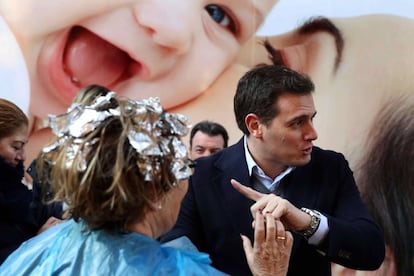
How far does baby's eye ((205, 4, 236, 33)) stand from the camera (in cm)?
283

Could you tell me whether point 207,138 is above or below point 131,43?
below

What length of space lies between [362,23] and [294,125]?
1443 mm

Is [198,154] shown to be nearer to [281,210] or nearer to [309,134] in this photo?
[309,134]

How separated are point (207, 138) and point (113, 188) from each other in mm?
1749

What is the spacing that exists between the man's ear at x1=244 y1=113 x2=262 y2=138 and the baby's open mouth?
1.44 meters

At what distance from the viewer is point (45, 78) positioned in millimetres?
2879

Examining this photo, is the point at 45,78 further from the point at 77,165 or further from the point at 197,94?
the point at 77,165

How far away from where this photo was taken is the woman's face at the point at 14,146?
1.70m

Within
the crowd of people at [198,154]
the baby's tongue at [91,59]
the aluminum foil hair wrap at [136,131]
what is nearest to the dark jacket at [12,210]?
the crowd of people at [198,154]

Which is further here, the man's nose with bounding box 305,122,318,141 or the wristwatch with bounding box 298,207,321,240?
the man's nose with bounding box 305,122,318,141

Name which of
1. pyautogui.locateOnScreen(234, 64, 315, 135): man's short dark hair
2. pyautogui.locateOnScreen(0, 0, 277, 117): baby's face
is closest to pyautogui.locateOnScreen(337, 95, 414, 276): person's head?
pyautogui.locateOnScreen(0, 0, 277, 117): baby's face

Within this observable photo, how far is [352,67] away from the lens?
9.00 feet

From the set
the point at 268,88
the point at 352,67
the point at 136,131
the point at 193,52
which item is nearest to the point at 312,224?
the point at 268,88

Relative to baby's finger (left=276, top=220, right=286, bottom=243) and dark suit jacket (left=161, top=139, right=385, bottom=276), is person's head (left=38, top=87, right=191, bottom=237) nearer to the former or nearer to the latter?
baby's finger (left=276, top=220, right=286, bottom=243)
